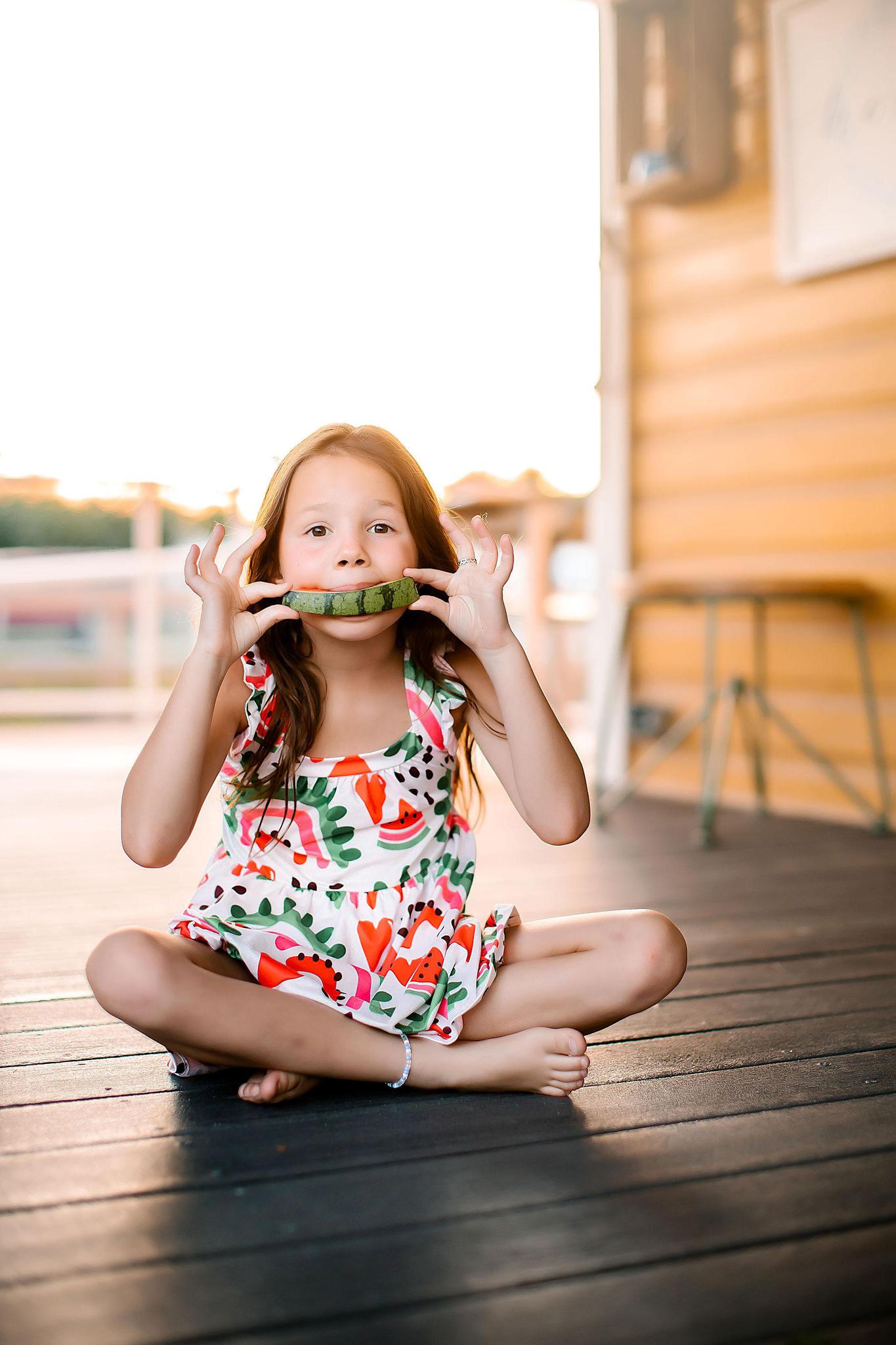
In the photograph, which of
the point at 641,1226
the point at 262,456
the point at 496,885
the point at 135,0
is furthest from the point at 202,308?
the point at 641,1226

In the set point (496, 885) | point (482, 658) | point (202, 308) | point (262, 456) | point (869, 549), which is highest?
point (202, 308)

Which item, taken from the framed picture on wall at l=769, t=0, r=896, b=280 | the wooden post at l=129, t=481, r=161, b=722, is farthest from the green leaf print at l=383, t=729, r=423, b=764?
the wooden post at l=129, t=481, r=161, b=722

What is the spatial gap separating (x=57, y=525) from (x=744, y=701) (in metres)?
4.99

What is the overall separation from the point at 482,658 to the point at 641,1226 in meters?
0.52

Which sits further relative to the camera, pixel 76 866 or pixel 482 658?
pixel 76 866

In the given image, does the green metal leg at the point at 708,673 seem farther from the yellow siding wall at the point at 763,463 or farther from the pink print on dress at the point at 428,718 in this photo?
the pink print on dress at the point at 428,718

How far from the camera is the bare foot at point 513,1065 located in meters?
1.11

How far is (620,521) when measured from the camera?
3479 millimetres

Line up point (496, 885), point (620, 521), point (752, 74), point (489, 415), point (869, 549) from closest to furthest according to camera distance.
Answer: point (496, 885)
point (869, 549)
point (752, 74)
point (620, 521)
point (489, 415)

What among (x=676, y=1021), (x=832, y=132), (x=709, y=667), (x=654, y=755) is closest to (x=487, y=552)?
(x=676, y=1021)

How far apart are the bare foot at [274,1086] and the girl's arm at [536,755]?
31cm

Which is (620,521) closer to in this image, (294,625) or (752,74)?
(752,74)

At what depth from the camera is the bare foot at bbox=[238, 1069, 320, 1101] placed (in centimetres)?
107

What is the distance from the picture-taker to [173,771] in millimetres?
1085
